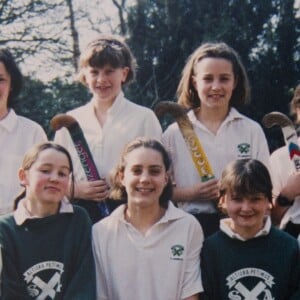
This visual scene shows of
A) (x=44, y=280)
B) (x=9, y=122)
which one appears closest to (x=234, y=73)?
(x=9, y=122)

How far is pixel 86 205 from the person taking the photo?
4.04 m

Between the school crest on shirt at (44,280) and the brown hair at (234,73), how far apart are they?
1.39m

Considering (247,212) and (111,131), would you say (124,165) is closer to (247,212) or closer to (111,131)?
(111,131)

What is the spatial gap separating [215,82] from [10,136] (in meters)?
1.30

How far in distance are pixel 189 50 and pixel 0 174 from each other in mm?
6275

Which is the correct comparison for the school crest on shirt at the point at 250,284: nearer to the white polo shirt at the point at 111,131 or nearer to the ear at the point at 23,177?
the white polo shirt at the point at 111,131

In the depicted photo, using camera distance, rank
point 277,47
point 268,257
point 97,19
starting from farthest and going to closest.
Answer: point 97,19, point 277,47, point 268,257

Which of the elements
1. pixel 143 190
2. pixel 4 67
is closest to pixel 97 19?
pixel 4 67

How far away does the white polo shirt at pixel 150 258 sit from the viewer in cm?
354

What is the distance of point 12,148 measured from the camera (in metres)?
3.96

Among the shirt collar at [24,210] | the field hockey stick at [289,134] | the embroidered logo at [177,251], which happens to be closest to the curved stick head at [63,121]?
the shirt collar at [24,210]

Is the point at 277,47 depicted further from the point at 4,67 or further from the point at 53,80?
the point at 4,67

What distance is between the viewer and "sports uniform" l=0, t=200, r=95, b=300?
342 cm

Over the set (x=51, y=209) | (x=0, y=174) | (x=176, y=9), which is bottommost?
(x=51, y=209)
